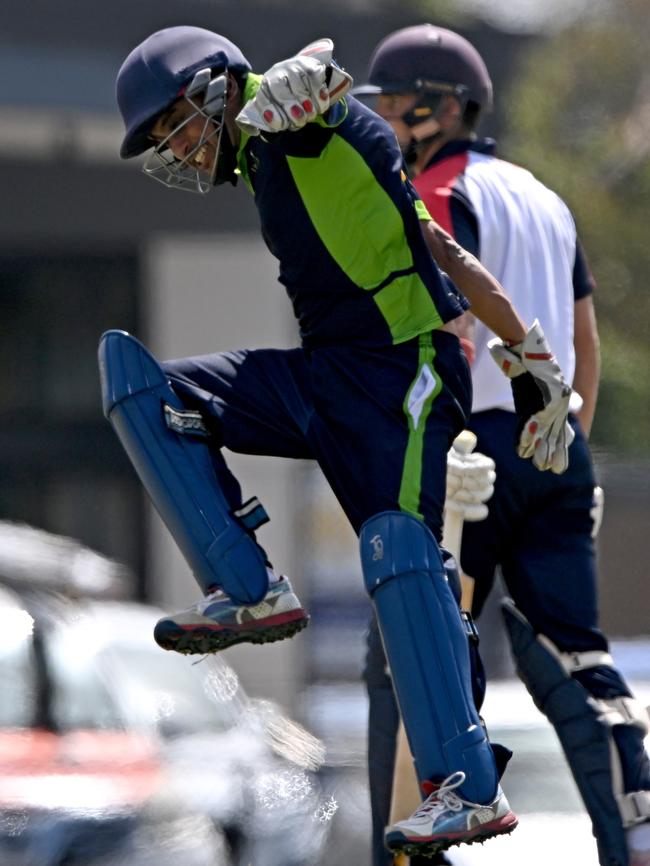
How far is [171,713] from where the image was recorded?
7.90m

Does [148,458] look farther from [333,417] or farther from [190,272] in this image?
[190,272]

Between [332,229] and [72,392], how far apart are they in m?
13.2

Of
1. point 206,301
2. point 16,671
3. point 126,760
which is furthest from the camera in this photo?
point 206,301

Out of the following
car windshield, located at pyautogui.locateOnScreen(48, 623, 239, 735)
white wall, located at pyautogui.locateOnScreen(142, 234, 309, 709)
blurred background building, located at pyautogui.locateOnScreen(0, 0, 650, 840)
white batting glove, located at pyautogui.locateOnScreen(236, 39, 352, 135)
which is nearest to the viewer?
white batting glove, located at pyautogui.locateOnScreen(236, 39, 352, 135)

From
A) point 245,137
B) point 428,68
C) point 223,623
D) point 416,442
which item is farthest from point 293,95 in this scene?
point 428,68

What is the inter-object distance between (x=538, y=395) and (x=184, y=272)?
1270 cm

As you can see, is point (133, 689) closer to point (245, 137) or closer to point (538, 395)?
point (538, 395)

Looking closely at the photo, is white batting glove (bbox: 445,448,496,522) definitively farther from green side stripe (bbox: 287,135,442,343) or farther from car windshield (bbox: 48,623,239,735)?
car windshield (bbox: 48,623,239,735)

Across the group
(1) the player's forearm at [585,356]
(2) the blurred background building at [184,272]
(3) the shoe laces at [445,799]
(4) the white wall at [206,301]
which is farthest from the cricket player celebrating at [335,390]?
(4) the white wall at [206,301]

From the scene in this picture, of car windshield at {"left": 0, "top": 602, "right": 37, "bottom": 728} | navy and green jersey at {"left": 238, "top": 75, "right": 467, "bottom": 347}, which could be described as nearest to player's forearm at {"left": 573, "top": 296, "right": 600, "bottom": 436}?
navy and green jersey at {"left": 238, "top": 75, "right": 467, "bottom": 347}

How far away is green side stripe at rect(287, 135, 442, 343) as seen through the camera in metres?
3.94

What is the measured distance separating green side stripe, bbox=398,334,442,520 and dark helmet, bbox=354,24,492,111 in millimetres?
1166

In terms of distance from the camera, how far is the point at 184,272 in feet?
54.9

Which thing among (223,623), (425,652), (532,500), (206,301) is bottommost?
(425,652)
